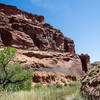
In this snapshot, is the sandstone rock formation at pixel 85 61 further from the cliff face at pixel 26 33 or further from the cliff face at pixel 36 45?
the cliff face at pixel 36 45

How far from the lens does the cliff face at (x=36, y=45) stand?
1171 inches

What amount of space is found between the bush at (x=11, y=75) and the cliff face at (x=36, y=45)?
1232 cm

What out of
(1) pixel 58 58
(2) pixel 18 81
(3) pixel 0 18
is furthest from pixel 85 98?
(3) pixel 0 18

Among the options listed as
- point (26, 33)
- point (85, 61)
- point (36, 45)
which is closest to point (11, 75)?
point (26, 33)

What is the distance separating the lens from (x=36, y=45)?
42.3 m

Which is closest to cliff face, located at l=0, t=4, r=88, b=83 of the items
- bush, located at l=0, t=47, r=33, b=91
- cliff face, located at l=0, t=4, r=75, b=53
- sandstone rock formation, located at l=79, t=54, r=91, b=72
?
cliff face, located at l=0, t=4, r=75, b=53

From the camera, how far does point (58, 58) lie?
35.9 m

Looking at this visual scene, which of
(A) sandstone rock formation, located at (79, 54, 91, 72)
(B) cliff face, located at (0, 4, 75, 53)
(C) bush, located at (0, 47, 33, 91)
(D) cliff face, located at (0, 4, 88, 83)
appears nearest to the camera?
(C) bush, located at (0, 47, 33, 91)

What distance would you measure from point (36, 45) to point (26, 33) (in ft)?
16.7

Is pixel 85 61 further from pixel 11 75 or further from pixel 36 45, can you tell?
pixel 11 75

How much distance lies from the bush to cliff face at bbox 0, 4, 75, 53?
919 inches

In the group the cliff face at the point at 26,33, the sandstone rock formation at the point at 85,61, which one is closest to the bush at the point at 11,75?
the cliff face at the point at 26,33

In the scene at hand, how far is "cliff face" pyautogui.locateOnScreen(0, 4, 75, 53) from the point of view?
35631 mm

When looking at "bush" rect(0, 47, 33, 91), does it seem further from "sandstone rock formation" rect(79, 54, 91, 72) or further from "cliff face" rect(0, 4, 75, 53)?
"sandstone rock formation" rect(79, 54, 91, 72)
